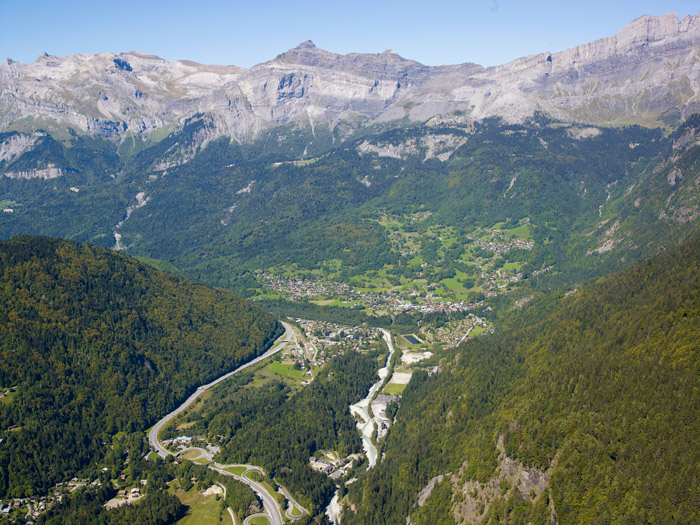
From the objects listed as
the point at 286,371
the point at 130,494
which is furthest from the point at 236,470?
the point at 286,371

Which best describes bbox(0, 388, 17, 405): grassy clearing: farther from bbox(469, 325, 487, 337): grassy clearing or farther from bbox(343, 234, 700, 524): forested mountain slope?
bbox(469, 325, 487, 337): grassy clearing

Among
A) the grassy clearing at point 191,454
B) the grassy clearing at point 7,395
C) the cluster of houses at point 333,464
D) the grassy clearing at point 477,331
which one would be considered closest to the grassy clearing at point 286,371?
the cluster of houses at point 333,464

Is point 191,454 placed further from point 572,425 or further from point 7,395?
point 572,425

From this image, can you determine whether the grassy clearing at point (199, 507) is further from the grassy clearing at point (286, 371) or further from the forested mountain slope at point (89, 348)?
the grassy clearing at point (286, 371)

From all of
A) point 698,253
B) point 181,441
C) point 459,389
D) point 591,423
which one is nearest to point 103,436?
point 181,441

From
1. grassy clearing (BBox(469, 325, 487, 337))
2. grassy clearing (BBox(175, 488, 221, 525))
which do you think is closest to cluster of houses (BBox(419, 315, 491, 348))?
grassy clearing (BBox(469, 325, 487, 337))

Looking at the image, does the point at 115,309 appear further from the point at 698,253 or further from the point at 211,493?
the point at 698,253
